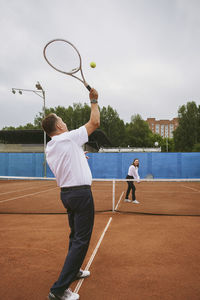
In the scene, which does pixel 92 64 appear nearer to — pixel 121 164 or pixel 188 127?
pixel 121 164

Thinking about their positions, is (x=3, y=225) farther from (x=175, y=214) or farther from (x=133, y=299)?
(x=175, y=214)

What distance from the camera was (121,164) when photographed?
21.8 m

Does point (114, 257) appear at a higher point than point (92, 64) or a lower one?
lower

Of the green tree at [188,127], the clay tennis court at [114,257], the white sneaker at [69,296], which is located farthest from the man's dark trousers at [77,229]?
the green tree at [188,127]

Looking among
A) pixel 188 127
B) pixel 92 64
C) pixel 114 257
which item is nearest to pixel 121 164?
pixel 92 64

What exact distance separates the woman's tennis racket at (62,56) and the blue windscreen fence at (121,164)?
18604 millimetres

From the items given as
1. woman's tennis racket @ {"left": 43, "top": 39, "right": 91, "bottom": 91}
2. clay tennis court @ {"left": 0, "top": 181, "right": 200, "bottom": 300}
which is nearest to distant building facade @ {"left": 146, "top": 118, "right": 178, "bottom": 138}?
clay tennis court @ {"left": 0, "top": 181, "right": 200, "bottom": 300}

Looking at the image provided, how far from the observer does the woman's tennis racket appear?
3.38 metres

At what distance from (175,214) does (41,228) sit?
11.9 feet

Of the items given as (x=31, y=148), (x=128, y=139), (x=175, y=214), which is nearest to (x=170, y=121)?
(x=128, y=139)

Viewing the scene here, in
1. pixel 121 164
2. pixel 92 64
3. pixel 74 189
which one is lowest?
pixel 121 164

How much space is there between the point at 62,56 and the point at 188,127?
4628 cm

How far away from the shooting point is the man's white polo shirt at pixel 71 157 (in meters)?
2.08

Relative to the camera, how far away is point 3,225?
203 inches
